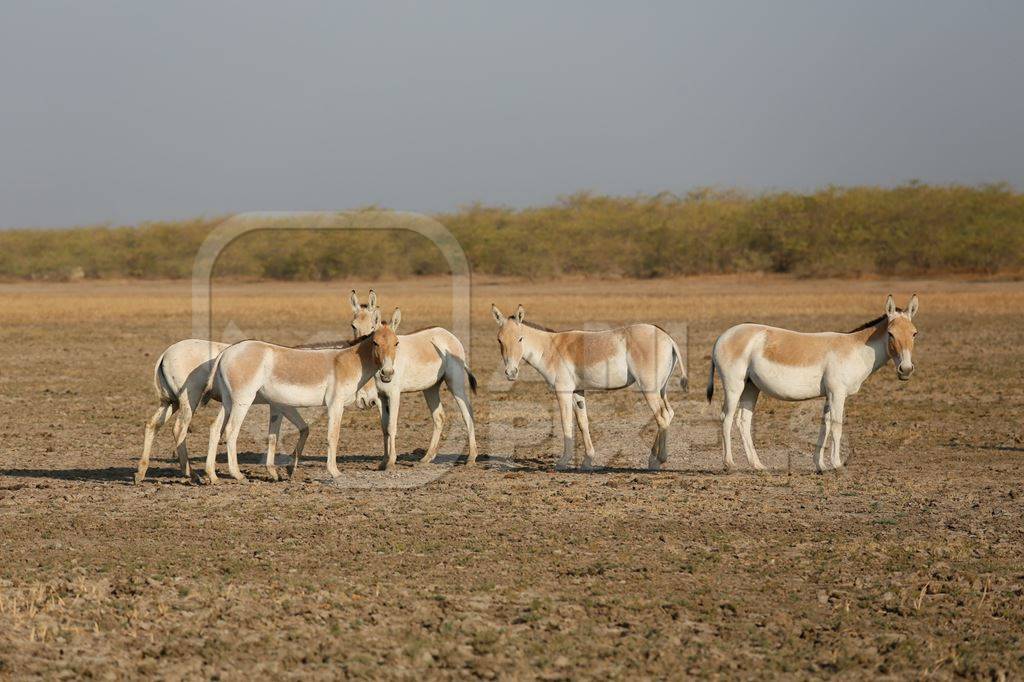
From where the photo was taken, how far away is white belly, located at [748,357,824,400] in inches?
503

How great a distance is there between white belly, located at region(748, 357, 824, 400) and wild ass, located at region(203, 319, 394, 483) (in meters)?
4.02

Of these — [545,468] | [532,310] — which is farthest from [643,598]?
[532,310]

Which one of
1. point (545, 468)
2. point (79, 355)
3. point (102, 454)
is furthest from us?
point (79, 355)

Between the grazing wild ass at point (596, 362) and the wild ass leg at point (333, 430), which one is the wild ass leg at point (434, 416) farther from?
the wild ass leg at point (333, 430)

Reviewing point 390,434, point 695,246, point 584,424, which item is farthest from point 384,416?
point 695,246

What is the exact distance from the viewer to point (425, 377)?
547 inches

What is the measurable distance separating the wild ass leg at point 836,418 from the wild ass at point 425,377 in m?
4.04

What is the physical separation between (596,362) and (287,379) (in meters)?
3.54

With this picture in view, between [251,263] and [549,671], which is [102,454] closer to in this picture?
[549,671]

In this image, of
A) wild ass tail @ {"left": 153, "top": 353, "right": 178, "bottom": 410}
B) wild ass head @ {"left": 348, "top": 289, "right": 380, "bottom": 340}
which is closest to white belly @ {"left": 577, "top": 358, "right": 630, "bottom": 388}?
wild ass head @ {"left": 348, "top": 289, "right": 380, "bottom": 340}

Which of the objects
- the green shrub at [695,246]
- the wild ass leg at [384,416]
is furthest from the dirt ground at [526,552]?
the green shrub at [695,246]

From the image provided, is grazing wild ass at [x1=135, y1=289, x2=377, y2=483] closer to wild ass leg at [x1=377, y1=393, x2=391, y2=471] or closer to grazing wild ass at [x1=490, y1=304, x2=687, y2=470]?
wild ass leg at [x1=377, y1=393, x2=391, y2=471]

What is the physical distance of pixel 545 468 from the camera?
543 inches

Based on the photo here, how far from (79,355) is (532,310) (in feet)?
62.5
